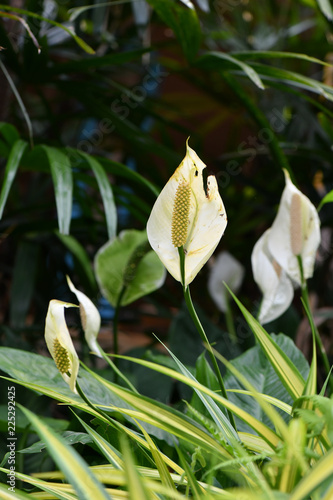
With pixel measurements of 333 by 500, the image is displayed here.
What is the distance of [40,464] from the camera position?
1.87 feet

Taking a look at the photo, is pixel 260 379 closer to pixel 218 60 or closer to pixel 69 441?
pixel 69 441

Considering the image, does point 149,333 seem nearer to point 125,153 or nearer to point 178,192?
point 125,153

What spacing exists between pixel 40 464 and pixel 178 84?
187cm

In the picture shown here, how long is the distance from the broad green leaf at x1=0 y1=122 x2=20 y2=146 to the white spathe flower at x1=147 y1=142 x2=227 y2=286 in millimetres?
376

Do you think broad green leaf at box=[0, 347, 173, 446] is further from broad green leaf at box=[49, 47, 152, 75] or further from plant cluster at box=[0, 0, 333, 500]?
broad green leaf at box=[49, 47, 152, 75]

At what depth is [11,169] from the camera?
58cm

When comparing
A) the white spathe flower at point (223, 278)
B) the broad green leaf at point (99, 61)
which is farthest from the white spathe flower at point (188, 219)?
the white spathe flower at point (223, 278)

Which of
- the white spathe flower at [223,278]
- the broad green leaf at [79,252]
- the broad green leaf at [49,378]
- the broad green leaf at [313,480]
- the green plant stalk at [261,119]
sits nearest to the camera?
the broad green leaf at [313,480]

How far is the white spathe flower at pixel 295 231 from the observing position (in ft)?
1.65

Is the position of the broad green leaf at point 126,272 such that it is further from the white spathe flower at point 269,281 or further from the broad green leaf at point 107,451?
the broad green leaf at point 107,451

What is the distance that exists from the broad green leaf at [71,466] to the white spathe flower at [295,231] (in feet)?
1.07

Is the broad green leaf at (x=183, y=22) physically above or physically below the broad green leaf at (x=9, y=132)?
above

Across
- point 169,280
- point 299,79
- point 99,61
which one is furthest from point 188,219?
point 169,280

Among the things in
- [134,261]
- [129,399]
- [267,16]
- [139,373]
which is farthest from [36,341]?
[267,16]
